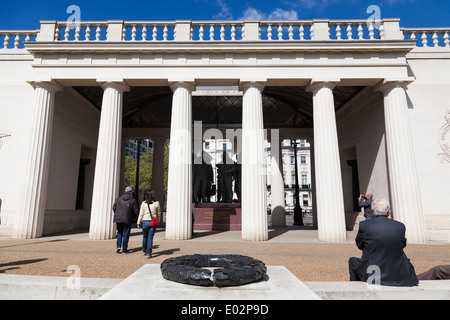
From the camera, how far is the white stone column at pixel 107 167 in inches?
476

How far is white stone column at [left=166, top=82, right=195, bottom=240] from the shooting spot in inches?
475

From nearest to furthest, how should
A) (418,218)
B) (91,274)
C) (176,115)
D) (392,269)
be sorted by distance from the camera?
(392,269)
(91,274)
(418,218)
(176,115)

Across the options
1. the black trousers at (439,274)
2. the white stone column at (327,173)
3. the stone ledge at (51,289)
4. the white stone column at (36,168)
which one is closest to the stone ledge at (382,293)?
the black trousers at (439,274)

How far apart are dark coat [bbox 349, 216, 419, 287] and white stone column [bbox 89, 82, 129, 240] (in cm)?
1137

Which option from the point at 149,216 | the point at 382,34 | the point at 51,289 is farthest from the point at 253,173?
the point at 382,34

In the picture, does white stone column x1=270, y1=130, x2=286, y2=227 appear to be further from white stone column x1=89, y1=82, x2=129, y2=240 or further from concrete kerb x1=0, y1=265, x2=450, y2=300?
concrete kerb x1=0, y1=265, x2=450, y2=300

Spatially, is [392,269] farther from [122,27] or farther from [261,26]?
[122,27]

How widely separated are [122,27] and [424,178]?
18.0 m

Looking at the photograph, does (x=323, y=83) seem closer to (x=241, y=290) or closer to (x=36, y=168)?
(x=241, y=290)

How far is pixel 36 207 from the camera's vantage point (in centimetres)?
1234

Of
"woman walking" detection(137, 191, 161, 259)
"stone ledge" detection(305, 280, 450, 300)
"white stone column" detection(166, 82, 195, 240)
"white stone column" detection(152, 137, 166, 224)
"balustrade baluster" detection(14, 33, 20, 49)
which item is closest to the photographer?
"stone ledge" detection(305, 280, 450, 300)

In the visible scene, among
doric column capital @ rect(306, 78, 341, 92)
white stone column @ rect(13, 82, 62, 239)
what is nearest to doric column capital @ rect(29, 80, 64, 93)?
white stone column @ rect(13, 82, 62, 239)

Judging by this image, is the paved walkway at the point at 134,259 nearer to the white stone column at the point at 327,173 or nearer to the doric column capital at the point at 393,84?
the white stone column at the point at 327,173

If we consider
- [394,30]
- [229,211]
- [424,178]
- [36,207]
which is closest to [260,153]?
[229,211]
